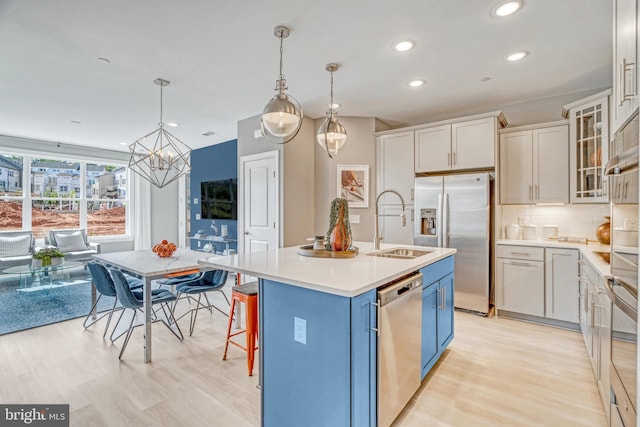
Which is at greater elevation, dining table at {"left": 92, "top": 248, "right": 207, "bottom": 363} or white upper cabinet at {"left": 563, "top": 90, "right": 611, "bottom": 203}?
white upper cabinet at {"left": 563, "top": 90, "right": 611, "bottom": 203}

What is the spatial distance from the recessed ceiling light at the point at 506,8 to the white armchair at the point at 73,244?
702 centimetres

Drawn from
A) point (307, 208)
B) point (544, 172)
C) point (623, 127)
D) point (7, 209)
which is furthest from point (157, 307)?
point (544, 172)

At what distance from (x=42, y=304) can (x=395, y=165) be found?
16.4 feet

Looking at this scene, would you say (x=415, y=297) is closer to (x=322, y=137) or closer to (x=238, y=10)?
(x=322, y=137)

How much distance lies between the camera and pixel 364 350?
59.3 inches

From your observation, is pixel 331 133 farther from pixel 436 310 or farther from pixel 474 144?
pixel 474 144

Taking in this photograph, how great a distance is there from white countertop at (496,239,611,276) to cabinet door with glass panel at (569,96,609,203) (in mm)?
465

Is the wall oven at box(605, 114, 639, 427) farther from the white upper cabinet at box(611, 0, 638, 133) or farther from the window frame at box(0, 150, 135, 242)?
the window frame at box(0, 150, 135, 242)

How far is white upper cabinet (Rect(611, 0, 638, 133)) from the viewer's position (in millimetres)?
1179

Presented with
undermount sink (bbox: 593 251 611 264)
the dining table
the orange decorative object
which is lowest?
the dining table

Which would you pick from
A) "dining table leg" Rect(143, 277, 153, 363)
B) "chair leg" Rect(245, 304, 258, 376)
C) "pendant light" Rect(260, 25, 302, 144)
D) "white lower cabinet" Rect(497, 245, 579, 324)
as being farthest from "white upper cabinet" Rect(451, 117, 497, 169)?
"dining table leg" Rect(143, 277, 153, 363)

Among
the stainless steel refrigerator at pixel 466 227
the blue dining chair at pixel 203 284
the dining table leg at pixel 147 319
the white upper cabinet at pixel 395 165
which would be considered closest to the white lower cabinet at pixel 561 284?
the stainless steel refrigerator at pixel 466 227

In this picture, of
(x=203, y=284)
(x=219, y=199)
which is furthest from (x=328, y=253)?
(x=219, y=199)

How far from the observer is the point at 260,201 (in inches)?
184
